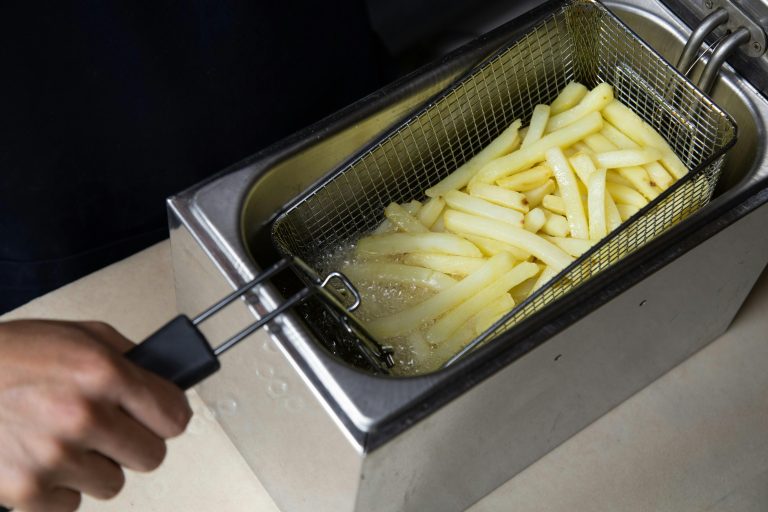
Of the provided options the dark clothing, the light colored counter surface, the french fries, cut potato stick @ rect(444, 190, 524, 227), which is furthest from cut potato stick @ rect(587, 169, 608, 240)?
the dark clothing

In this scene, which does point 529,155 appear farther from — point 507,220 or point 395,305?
point 395,305

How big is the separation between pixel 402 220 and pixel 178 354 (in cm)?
56

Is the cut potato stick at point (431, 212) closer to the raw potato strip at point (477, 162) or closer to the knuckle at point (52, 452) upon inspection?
the raw potato strip at point (477, 162)

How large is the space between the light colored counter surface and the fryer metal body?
4 centimetres

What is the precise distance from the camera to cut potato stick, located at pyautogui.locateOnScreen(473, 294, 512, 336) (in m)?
1.39

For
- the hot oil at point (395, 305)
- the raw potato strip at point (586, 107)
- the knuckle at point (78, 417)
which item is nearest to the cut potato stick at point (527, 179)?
the raw potato strip at point (586, 107)

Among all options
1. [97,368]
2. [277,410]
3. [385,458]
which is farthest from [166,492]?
[97,368]

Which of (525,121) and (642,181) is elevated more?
(525,121)

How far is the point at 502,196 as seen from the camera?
150 cm

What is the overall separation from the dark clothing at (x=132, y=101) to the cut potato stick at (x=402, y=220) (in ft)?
1.42

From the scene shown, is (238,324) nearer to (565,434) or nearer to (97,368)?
(97,368)

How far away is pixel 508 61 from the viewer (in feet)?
5.25

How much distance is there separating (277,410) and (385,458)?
19 centimetres

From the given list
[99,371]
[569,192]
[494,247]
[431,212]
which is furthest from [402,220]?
[99,371]
